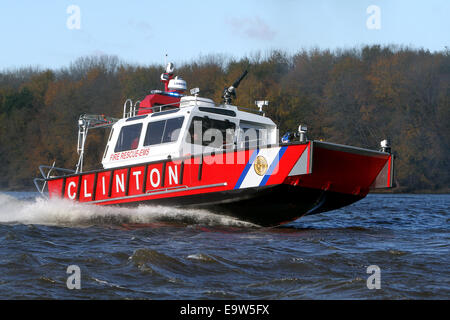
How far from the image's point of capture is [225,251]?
27.3 feet

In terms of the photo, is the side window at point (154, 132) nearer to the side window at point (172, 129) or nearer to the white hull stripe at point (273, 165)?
the side window at point (172, 129)

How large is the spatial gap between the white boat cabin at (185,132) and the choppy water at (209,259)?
121cm

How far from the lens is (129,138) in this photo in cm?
1286

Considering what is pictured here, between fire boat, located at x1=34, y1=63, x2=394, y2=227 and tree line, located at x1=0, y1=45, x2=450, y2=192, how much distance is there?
25.6m

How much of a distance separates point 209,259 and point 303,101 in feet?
123

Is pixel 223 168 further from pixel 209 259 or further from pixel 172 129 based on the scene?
pixel 209 259

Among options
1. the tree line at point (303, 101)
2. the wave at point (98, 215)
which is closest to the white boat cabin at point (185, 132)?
the wave at point (98, 215)

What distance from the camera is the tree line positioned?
4325 cm

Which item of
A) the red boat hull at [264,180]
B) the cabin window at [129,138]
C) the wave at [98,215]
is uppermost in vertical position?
the cabin window at [129,138]

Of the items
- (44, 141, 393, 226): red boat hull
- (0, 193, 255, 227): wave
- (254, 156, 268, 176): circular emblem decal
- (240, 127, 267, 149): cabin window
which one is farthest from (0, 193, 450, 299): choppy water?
(240, 127, 267, 149): cabin window

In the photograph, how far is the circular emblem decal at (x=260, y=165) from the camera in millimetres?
10258

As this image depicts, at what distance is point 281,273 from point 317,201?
4259 mm

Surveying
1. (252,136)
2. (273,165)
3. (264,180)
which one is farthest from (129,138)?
(273,165)
